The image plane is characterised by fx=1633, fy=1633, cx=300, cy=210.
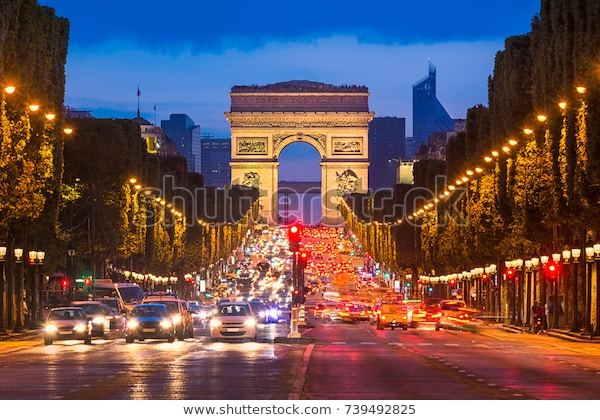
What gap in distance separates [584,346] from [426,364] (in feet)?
67.1

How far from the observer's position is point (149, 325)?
56.9 meters

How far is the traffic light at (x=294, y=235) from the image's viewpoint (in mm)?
55219

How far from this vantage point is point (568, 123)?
65125 mm

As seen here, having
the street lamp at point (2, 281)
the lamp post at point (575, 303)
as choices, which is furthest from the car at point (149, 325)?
the lamp post at point (575, 303)

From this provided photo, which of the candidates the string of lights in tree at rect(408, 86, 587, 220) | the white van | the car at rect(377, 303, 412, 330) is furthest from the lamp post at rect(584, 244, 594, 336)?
the white van

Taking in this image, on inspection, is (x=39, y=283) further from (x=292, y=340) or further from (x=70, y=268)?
(x=292, y=340)

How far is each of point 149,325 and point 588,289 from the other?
23698 mm

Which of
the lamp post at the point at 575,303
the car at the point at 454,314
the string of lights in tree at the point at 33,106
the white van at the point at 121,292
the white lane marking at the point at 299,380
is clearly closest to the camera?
the white lane marking at the point at 299,380

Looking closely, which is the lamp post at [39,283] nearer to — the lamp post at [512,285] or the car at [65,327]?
the car at [65,327]

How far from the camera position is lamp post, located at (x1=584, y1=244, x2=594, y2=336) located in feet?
221

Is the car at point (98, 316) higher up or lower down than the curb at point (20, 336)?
higher up

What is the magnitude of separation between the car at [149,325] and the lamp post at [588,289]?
18.3 meters

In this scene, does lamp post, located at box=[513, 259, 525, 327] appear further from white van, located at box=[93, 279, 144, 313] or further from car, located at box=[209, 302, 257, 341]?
car, located at box=[209, 302, 257, 341]

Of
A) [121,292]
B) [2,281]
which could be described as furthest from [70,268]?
[2,281]
